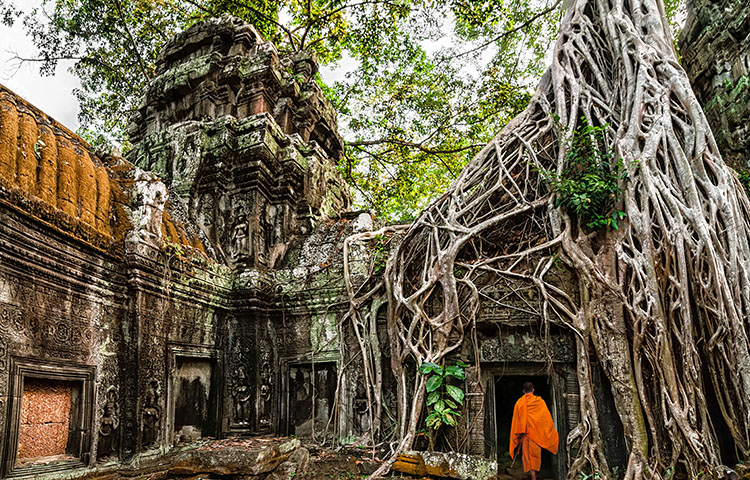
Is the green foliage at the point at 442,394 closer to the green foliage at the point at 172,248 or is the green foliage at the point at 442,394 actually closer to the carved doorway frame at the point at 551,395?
the carved doorway frame at the point at 551,395

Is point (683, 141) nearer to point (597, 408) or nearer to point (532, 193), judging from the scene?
point (532, 193)

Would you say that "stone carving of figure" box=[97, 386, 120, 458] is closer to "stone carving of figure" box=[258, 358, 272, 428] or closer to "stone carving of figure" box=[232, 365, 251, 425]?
"stone carving of figure" box=[232, 365, 251, 425]

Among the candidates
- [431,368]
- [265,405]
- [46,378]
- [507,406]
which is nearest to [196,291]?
[265,405]

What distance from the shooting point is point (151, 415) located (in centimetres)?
461

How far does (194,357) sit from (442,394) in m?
2.86

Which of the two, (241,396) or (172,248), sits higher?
(172,248)

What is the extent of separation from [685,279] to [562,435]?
6.08ft

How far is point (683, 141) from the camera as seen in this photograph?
17.0ft

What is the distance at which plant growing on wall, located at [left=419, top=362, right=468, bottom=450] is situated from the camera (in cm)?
447

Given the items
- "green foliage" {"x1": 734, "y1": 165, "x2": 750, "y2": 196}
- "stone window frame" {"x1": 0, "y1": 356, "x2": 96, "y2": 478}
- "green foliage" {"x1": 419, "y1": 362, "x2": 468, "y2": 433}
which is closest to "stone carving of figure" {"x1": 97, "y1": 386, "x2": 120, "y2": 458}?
"stone window frame" {"x1": 0, "y1": 356, "x2": 96, "y2": 478}

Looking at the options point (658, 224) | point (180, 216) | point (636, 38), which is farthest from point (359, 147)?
point (658, 224)

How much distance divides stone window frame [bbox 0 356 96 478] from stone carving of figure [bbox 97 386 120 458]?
0.14 m

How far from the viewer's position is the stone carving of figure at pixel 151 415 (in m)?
4.54

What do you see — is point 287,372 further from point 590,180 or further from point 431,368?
point 590,180
